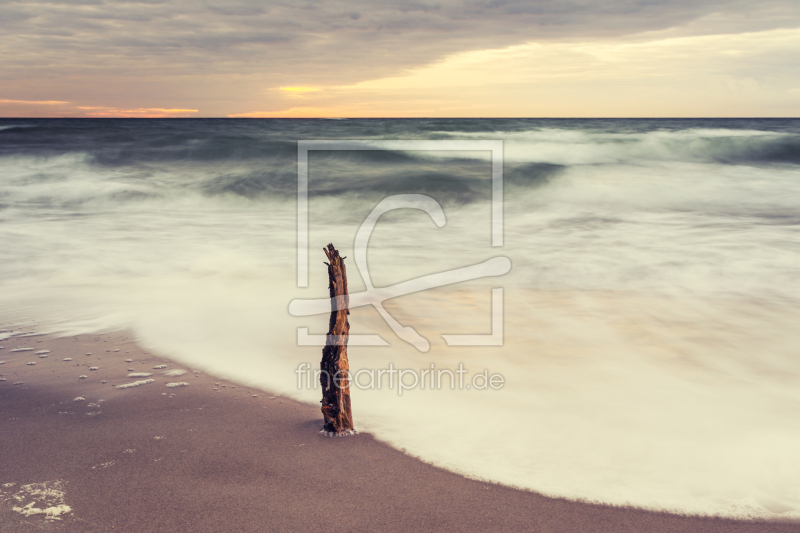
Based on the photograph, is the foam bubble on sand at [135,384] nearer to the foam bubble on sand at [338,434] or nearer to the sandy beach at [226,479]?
the sandy beach at [226,479]

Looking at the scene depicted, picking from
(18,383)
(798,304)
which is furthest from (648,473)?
(798,304)

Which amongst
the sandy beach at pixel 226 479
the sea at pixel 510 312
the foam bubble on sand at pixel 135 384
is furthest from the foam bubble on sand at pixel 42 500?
the sea at pixel 510 312

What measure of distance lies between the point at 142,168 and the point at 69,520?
20622mm

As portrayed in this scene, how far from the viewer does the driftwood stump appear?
317cm

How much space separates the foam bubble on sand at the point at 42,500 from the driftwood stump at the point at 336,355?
1333 mm

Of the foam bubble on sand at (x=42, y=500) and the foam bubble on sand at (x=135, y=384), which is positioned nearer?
the foam bubble on sand at (x=42, y=500)

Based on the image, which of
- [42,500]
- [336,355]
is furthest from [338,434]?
[42,500]

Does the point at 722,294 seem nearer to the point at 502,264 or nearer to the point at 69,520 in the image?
the point at 502,264

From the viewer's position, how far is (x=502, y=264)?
867 cm

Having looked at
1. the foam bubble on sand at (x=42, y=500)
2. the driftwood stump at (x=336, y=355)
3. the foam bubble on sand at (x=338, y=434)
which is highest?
the driftwood stump at (x=336, y=355)

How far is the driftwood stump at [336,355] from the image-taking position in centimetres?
317

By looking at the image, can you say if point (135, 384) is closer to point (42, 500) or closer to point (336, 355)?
point (42, 500)

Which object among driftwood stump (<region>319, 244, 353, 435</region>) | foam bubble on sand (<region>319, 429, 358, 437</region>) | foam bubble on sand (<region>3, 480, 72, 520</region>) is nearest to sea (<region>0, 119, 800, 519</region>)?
foam bubble on sand (<region>319, 429, 358, 437</region>)

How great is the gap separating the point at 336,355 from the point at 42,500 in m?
1.53
